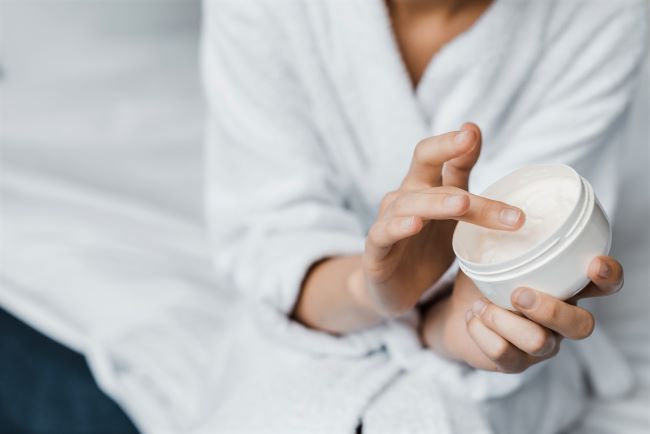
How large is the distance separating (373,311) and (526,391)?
0.64 ft

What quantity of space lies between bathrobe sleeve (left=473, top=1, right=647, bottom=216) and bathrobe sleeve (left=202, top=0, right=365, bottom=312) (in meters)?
0.18

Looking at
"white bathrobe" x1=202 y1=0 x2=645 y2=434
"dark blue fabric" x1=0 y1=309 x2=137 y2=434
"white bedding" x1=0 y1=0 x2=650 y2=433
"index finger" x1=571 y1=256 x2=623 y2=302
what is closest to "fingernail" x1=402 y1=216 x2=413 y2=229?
"index finger" x1=571 y1=256 x2=623 y2=302

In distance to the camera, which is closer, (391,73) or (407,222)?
(407,222)

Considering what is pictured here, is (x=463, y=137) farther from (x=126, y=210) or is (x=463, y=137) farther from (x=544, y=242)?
(x=126, y=210)

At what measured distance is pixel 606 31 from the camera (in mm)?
857

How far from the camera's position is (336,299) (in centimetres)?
80

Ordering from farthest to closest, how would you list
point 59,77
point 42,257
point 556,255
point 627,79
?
point 59,77, point 42,257, point 627,79, point 556,255

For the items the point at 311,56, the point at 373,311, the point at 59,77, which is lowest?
the point at 59,77

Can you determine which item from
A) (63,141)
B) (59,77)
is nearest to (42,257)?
(63,141)

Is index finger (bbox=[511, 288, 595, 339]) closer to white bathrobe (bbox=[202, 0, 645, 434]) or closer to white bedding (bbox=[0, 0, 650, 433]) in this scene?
white bathrobe (bbox=[202, 0, 645, 434])

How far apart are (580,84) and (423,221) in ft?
1.24

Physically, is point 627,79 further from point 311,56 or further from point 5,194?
point 5,194

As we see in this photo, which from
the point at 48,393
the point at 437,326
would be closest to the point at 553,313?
the point at 437,326

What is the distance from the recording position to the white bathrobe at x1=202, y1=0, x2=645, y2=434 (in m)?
0.80
